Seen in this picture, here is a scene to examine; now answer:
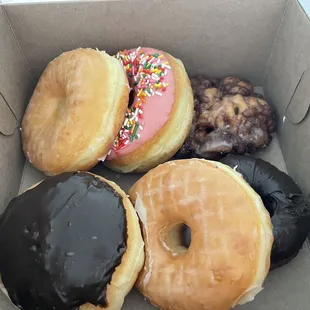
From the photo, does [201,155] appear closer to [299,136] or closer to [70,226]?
[299,136]

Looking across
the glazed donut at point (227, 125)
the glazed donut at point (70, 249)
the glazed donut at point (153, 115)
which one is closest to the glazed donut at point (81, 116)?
the glazed donut at point (153, 115)

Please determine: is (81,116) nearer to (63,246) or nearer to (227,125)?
(63,246)

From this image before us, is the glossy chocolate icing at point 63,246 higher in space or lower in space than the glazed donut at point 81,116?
lower

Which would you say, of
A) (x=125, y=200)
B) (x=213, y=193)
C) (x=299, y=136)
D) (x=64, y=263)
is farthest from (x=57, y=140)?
(x=299, y=136)

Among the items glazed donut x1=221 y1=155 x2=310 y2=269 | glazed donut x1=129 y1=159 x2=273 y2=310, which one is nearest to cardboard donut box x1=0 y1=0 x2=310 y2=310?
glazed donut x1=221 y1=155 x2=310 y2=269

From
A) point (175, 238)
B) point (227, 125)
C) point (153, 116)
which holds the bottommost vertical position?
point (175, 238)

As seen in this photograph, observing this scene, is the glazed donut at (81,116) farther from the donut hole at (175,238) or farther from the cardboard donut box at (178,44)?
the donut hole at (175,238)

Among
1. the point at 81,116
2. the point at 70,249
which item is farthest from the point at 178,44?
the point at 70,249
